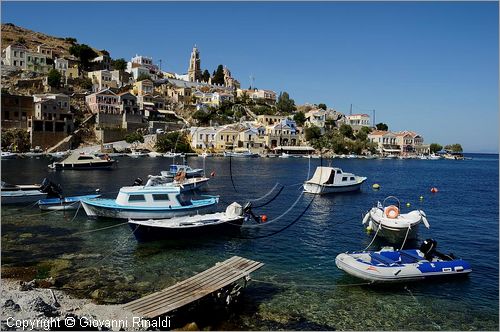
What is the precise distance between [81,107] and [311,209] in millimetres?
89414

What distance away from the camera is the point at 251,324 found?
1323cm

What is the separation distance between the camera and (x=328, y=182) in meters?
43.7

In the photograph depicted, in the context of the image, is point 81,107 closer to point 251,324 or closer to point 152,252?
point 152,252

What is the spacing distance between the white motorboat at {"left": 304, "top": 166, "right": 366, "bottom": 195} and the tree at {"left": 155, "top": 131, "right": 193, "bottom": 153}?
63.9 metres

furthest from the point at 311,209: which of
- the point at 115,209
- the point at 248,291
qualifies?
the point at 248,291

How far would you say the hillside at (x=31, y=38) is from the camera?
447 ft

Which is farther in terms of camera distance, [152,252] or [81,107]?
[81,107]

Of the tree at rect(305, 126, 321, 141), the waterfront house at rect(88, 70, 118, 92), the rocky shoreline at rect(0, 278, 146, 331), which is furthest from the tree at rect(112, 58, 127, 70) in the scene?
the rocky shoreline at rect(0, 278, 146, 331)

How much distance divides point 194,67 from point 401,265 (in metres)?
160

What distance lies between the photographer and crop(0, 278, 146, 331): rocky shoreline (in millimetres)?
11156

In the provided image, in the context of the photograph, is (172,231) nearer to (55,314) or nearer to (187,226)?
(187,226)

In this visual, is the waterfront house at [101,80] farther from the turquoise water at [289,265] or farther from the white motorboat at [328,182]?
the turquoise water at [289,265]

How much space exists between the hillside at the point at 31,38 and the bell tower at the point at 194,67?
152 ft

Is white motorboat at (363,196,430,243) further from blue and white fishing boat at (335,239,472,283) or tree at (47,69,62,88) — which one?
tree at (47,69,62,88)
